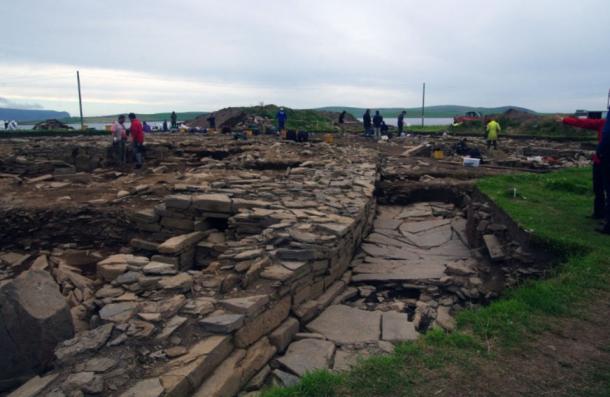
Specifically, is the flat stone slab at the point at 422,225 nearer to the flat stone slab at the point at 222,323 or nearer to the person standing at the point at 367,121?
the flat stone slab at the point at 222,323

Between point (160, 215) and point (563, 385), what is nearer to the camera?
point (563, 385)

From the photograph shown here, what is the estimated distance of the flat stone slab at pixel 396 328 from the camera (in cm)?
454

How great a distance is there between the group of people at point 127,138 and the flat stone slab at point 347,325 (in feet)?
34.8

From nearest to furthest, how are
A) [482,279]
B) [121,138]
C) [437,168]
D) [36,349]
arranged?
[36,349] < [482,279] < [437,168] < [121,138]

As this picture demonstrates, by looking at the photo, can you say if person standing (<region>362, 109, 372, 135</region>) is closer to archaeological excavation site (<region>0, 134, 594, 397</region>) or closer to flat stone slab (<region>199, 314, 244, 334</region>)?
archaeological excavation site (<region>0, 134, 594, 397</region>)

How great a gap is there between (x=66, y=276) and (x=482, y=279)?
595 centimetres

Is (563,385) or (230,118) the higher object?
(230,118)

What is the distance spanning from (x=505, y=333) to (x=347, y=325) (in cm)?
164

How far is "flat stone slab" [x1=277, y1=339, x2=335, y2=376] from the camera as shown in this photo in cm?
393

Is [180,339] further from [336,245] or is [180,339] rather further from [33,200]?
[33,200]

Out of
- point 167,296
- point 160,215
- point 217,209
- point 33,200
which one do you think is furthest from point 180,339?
point 33,200

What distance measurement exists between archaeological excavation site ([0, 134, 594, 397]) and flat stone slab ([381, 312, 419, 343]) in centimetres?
2

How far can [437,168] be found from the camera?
43.9ft

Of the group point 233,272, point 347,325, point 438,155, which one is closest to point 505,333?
point 347,325
